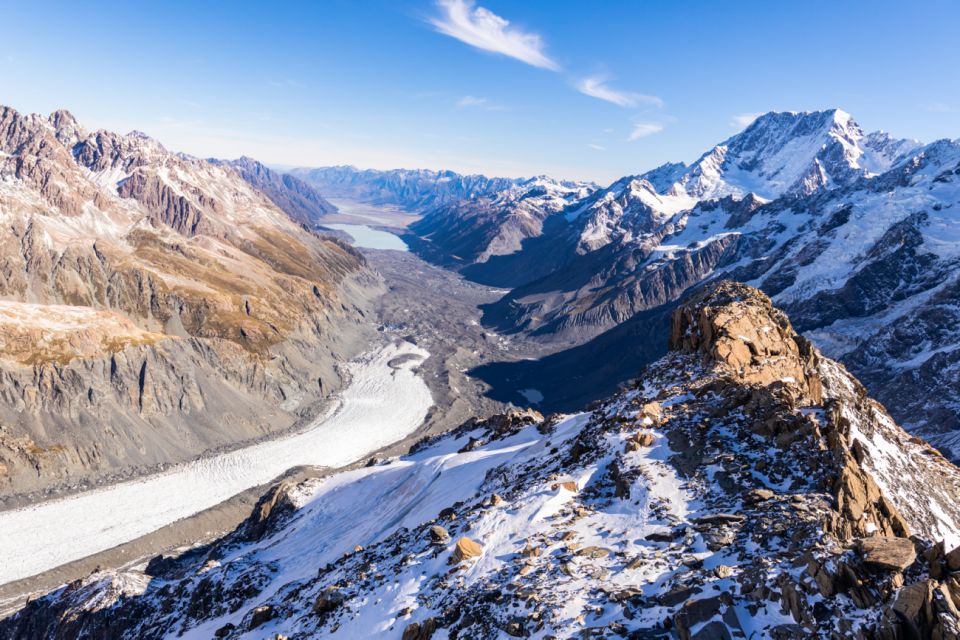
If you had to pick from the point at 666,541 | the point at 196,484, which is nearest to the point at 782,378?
the point at 666,541

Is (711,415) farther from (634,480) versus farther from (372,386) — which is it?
(372,386)

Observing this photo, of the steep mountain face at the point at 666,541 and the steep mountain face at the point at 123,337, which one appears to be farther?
the steep mountain face at the point at 123,337

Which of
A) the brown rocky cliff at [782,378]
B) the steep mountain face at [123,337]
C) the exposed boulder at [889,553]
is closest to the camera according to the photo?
the exposed boulder at [889,553]

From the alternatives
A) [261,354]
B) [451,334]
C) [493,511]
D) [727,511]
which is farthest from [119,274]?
[727,511]

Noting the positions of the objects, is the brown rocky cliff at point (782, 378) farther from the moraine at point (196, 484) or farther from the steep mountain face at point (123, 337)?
the steep mountain face at point (123, 337)

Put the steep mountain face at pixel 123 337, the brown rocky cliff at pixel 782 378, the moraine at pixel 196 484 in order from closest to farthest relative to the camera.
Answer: the brown rocky cliff at pixel 782 378
the moraine at pixel 196 484
the steep mountain face at pixel 123 337

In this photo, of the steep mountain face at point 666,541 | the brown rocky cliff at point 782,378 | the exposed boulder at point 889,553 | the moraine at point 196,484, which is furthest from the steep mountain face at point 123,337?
the exposed boulder at point 889,553
